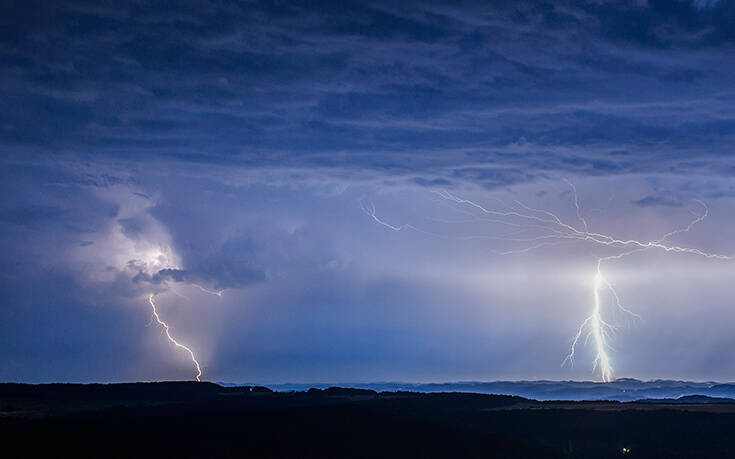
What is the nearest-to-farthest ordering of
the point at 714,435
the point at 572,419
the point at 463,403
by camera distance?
the point at 714,435, the point at 572,419, the point at 463,403

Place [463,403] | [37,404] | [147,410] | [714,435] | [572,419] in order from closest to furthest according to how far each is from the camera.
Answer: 1. [714,435]
2. [572,419]
3. [147,410]
4. [37,404]
5. [463,403]

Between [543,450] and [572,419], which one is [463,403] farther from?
[543,450]

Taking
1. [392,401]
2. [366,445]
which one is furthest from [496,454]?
[392,401]

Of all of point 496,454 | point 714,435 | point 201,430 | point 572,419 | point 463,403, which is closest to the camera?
point 496,454

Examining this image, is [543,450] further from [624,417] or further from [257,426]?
[624,417]

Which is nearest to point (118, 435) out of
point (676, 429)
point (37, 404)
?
point (37, 404)

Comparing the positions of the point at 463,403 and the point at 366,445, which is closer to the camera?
the point at 366,445
